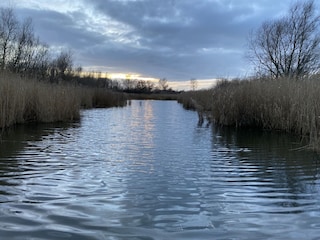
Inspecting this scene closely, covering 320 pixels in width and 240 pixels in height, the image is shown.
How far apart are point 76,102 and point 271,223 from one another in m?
15.0

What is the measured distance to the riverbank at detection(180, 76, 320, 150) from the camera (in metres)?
10.9

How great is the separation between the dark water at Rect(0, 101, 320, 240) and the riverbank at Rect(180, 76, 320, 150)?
7.22 feet

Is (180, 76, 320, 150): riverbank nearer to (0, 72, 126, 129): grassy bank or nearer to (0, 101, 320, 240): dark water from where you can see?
(0, 101, 320, 240): dark water

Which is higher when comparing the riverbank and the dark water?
the riverbank

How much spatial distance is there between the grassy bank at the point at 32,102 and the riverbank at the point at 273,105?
20.7 ft

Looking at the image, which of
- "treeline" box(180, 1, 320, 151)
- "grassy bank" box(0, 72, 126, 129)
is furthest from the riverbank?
"grassy bank" box(0, 72, 126, 129)

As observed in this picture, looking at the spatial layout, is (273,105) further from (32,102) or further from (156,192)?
(156,192)

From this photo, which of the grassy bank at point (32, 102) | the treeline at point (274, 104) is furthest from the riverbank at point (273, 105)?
the grassy bank at point (32, 102)

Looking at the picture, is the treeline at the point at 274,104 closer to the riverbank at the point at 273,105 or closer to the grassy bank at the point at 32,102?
the riverbank at the point at 273,105

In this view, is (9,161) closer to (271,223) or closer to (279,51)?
(271,223)

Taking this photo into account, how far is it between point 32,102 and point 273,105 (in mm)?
8701

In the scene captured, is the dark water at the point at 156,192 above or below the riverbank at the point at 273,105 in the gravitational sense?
below

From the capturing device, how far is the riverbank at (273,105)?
10859mm

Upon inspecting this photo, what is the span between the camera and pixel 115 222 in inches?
147
